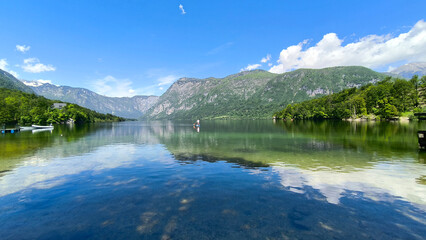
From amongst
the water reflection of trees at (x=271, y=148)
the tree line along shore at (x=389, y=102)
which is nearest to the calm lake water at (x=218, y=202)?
the water reflection of trees at (x=271, y=148)

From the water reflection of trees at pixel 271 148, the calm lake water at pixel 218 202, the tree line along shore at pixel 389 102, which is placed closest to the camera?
the calm lake water at pixel 218 202

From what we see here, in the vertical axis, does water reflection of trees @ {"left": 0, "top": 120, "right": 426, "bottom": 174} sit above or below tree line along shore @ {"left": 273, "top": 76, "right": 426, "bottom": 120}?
below

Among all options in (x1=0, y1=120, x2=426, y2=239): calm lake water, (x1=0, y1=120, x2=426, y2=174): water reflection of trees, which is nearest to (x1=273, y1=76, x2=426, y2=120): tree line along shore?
(x1=0, y1=120, x2=426, y2=174): water reflection of trees

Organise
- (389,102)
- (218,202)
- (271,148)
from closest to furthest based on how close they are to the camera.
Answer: (218,202), (271,148), (389,102)

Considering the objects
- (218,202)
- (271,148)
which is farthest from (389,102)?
(218,202)

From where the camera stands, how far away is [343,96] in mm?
187000

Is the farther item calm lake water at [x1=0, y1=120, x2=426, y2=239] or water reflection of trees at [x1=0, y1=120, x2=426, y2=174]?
water reflection of trees at [x1=0, y1=120, x2=426, y2=174]

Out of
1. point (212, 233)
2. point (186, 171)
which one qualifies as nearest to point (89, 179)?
point (186, 171)

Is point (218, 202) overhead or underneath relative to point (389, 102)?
underneath

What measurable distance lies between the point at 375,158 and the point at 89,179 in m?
32.5

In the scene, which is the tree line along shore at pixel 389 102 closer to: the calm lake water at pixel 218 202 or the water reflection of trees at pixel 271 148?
the water reflection of trees at pixel 271 148

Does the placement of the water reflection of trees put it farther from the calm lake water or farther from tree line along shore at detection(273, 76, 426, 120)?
tree line along shore at detection(273, 76, 426, 120)

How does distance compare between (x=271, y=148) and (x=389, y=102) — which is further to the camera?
(x=389, y=102)

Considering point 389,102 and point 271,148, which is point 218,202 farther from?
point 389,102
